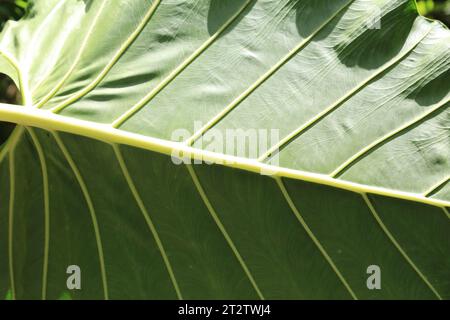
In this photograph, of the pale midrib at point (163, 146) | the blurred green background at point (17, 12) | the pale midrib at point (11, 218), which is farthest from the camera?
the blurred green background at point (17, 12)

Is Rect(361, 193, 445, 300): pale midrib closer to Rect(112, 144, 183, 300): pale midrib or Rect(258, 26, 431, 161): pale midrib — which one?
Rect(258, 26, 431, 161): pale midrib

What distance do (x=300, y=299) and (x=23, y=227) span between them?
0.54 m

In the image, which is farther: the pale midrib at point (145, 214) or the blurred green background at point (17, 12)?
the blurred green background at point (17, 12)

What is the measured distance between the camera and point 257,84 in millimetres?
987

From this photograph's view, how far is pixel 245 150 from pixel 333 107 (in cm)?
17

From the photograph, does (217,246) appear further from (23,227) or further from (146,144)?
(23,227)

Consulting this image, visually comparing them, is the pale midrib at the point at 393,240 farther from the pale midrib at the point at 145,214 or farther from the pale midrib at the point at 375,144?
the pale midrib at the point at 145,214

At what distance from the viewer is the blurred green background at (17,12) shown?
1722mm

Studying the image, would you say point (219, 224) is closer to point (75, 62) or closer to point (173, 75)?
point (173, 75)

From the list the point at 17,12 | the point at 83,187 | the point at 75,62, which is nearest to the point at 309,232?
the point at 83,187

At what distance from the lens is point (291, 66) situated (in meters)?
0.99

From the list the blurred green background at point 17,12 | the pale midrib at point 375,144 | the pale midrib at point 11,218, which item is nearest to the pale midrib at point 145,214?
the pale midrib at point 11,218

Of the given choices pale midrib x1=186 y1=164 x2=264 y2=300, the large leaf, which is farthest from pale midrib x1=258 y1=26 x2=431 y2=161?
pale midrib x1=186 y1=164 x2=264 y2=300
